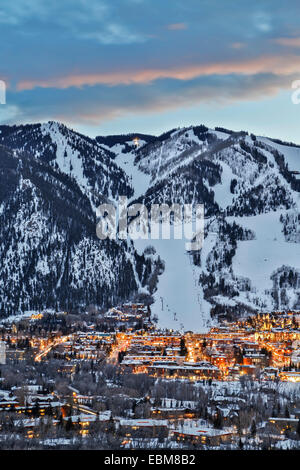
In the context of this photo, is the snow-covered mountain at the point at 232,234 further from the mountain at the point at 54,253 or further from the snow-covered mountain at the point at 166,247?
the mountain at the point at 54,253

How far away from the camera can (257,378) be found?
2450 inches

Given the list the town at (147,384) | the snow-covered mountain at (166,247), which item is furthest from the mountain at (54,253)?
the town at (147,384)

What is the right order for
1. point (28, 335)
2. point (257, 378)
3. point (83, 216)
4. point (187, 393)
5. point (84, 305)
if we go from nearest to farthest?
1. point (187, 393)
2. point (257, 378)
3. point (28, 335)
4. point (84, 305)
5. point (83, 216)

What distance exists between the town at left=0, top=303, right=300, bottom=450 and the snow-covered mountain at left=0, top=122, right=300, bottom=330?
9974mm

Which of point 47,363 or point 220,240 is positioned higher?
point 220,240

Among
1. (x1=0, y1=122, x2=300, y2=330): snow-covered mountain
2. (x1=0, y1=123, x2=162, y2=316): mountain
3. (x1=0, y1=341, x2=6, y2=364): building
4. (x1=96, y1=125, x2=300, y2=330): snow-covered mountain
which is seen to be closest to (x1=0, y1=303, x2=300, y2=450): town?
(x1=0, y1=341, x2=6, y2=364): building

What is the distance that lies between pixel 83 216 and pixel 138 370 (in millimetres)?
79340

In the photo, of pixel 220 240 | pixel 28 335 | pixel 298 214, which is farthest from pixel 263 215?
pixel 28 335

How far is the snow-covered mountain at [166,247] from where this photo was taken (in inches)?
4247

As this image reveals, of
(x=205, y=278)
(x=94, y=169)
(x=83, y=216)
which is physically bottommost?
(x=205, y=278)

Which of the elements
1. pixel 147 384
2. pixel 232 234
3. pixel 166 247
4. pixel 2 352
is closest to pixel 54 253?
pixel 166 247

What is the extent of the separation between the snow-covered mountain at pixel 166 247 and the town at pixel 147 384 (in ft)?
32.7

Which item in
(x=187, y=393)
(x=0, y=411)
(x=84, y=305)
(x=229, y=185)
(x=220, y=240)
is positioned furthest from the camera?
(x=229, y=185)

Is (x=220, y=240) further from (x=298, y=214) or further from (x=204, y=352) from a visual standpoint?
(x=204, y=352)
